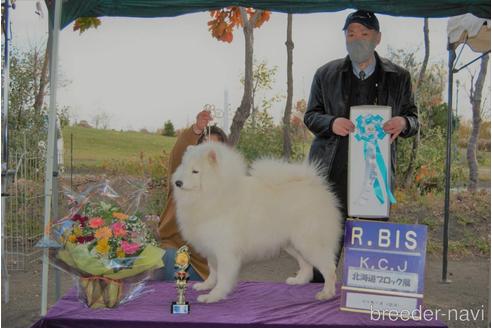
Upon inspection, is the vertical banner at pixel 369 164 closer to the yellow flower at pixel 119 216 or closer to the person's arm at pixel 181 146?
the person's arm at pixel 181 146

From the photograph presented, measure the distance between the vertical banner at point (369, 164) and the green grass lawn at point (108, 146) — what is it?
7.49 feet

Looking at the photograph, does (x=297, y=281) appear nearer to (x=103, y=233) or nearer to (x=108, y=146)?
(x=103, y=233)

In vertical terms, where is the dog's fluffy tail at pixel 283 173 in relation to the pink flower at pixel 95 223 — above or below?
above

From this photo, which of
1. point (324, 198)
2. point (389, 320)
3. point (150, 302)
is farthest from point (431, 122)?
point (150, 302)

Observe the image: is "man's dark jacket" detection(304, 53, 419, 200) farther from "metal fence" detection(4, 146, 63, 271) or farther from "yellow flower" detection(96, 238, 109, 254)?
"metal fence" detection(4, 146, 63, 271)

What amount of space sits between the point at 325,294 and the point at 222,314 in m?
0.66

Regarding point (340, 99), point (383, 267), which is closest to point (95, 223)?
point (383, 267)

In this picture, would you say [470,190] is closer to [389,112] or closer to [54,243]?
[389,112]

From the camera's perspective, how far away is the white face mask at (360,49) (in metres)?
3.34

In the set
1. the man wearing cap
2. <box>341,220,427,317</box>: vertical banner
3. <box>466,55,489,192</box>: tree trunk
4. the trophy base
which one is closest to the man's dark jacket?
the man wearing cap

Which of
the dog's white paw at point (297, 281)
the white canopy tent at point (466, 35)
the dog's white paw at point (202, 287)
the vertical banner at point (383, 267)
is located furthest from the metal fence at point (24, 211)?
the white canopy tent at point (466, 35)

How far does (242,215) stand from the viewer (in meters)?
2.76

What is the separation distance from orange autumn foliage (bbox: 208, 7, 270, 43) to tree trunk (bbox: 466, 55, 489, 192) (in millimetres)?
2650

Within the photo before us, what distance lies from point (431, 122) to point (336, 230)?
11.2ft
